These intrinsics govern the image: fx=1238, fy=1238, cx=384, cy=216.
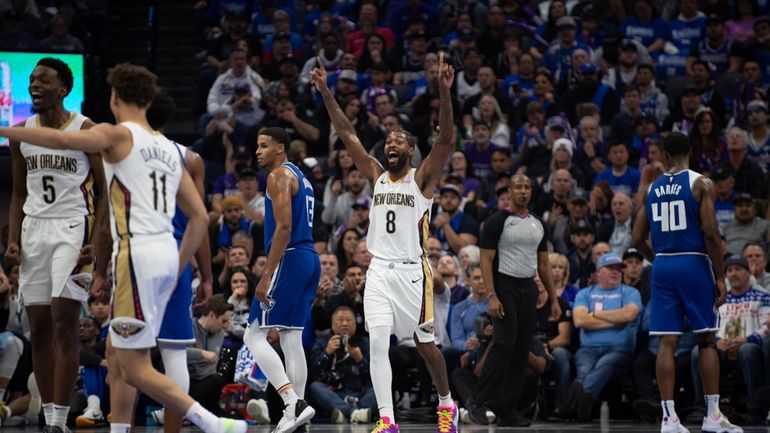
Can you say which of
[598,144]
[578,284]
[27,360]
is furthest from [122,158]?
[598,144]

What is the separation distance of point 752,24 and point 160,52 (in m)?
10.0

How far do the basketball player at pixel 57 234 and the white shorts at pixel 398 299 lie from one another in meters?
2.28

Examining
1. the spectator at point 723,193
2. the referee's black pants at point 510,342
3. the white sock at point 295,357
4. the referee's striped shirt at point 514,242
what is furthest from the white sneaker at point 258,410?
the spectator at point 723,193

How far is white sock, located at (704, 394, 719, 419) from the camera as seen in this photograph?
10773 mm

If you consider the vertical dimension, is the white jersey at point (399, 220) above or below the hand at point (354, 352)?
above

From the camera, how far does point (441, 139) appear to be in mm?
10125

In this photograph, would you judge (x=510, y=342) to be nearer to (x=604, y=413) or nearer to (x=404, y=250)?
(x=604, y=413)

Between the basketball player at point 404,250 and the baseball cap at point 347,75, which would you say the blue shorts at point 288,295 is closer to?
the basketball player at point 404,250

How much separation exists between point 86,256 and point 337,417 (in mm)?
5137

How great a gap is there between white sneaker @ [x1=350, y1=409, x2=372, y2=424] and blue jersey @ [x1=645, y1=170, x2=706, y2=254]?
399cm

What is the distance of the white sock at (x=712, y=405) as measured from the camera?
1077cm

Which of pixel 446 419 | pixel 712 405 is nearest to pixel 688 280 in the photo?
pixel 712 405

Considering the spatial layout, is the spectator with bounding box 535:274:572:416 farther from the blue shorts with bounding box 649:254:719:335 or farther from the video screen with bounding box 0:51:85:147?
the video screen with bounding box 0:51:85:147

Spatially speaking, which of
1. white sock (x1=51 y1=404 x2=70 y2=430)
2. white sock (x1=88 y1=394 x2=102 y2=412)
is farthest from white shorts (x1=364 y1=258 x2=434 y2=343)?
white sock (x1=88 y1=394 x2=102 y2=412)
